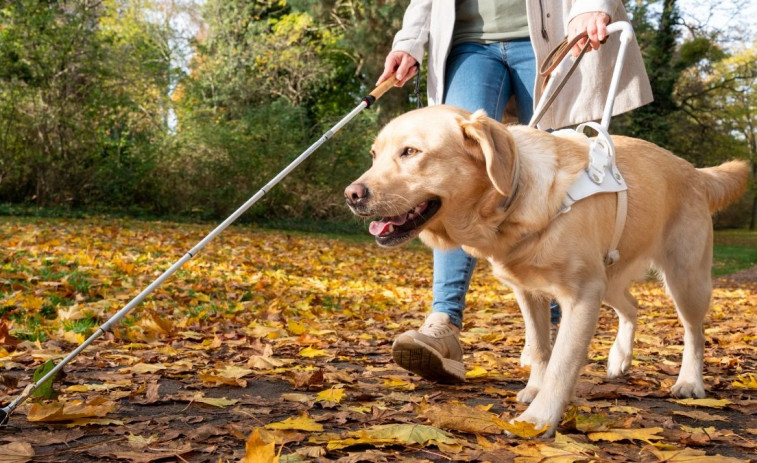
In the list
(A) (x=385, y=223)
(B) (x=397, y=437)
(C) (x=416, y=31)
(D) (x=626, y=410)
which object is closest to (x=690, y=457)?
(D) (x=626, y=410)

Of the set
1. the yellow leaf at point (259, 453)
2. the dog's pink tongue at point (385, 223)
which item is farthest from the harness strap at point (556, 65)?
the yellow leaf at point (259, 453)

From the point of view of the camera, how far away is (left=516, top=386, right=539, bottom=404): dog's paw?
3352 millimetres

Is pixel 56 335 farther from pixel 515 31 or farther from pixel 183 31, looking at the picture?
pixel 183 31

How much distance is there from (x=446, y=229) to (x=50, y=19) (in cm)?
1652

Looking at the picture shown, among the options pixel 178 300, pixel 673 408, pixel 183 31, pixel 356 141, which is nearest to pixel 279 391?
pixel 673 408

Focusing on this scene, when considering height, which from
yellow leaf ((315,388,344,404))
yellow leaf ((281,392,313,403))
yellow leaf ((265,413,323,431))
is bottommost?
yellow leaf ((281,392,313,403))

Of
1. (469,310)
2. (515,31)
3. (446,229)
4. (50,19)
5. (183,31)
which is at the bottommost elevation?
(469,310)

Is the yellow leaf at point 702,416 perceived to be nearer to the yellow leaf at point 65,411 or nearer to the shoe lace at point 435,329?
the shoe lace at point 435,329

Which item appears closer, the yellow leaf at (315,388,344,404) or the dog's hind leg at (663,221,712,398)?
the yellow leaf at (315,388,344,404)

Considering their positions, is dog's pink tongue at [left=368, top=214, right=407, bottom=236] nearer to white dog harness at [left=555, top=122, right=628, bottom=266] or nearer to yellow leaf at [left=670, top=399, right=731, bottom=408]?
white dog harness at [left=555, top=122, right=628, bottom=266]

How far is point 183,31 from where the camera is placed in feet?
96.8

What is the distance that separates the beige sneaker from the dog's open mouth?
0.71 metres

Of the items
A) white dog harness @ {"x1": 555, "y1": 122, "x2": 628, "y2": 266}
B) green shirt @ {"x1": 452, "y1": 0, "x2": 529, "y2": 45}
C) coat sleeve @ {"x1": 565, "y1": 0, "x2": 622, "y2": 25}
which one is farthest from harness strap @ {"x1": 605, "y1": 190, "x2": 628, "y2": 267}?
green shirt @ {"x1": 452, "y1": 0, "x2": 529, "y2": 45}

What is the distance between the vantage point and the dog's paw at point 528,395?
3.35 meters
